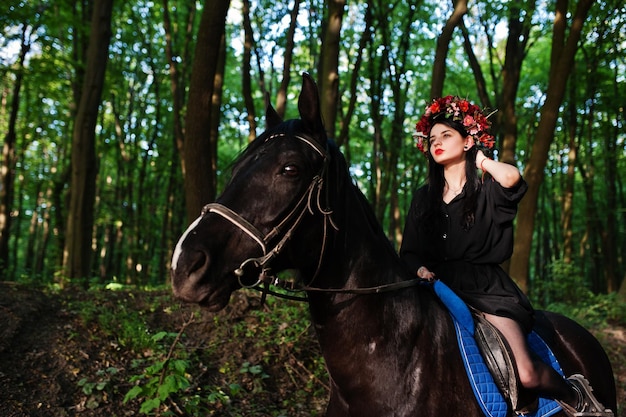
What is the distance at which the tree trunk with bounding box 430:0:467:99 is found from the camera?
909 centimetres

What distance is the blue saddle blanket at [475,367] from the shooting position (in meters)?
2.44

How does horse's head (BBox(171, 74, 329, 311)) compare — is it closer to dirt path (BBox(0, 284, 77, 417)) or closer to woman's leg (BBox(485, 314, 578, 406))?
woman's leg (BBox(485, 314, 578, 406))

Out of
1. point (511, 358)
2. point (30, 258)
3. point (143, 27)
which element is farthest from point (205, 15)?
point (30, 258)

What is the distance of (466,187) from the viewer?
286 cm

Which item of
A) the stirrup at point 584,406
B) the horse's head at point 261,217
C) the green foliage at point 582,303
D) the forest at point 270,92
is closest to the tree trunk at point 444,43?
the forest at point 270,92

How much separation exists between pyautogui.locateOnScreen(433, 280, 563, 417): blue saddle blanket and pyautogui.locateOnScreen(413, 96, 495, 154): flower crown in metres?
0.96

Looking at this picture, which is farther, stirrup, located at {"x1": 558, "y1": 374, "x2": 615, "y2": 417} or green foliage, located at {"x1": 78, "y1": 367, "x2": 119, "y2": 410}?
green foliage, located at {"x1": 78, "y1": 367, "x2": 119, "y2": 410}

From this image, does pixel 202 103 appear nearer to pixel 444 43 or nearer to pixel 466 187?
pixel 466 187

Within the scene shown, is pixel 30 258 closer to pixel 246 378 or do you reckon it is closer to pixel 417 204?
pixel 246 378

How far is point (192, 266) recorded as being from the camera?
1939mm

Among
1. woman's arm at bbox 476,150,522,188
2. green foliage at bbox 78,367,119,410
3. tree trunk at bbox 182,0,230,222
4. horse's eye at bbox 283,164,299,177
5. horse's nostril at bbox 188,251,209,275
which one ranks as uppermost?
tree trunk at bbox 182,0,230,222

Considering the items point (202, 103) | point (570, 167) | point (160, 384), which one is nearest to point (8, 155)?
point (202, 103)

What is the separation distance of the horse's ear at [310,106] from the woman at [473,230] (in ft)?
3.23

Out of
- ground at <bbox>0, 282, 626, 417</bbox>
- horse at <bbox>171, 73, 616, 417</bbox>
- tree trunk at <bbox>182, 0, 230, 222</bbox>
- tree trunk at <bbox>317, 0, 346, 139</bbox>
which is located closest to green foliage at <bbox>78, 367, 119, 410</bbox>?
ground at <bbox>0, 282, 626, 417</bbox>
